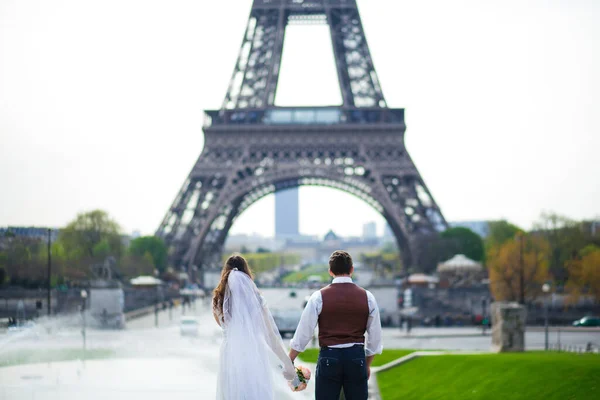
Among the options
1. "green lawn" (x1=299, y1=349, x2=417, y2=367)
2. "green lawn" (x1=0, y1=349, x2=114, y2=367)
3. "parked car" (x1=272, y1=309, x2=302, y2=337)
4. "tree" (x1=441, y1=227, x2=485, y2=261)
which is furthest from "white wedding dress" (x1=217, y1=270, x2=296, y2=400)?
"tree" (x1=441, y1=227, x2=485, y2=261)

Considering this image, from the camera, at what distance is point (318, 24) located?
67.6 metres

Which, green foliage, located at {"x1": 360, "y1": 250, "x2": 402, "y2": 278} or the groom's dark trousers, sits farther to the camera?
green foliage, located at {"x1": 360, "y1": 250, "x2": 402, "y2": 278}

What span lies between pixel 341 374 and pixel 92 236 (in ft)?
234

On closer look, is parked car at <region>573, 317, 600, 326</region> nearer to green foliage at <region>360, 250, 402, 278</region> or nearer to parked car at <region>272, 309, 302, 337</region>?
parked car at <region>272, 309, 302, 337</region>

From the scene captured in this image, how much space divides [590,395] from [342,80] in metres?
52.4

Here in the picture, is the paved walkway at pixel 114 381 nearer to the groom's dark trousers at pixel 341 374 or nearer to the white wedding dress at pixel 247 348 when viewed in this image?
the white wedding dress at pixel 247 348

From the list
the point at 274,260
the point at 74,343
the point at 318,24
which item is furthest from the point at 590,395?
the point at 274,260

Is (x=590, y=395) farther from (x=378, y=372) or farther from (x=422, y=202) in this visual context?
(x=422, y=202)

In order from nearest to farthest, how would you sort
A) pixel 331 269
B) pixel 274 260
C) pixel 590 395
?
1. pixel 331 269
2. pixel 590 395
3. pixel 274 260

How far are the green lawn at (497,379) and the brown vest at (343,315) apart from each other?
6.13 m

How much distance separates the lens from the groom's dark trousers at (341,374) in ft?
29.1

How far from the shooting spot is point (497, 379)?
16.5m

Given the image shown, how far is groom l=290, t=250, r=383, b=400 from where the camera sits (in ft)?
29.1

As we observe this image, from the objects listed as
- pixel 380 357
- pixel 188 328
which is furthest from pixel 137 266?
pixel 380 357
